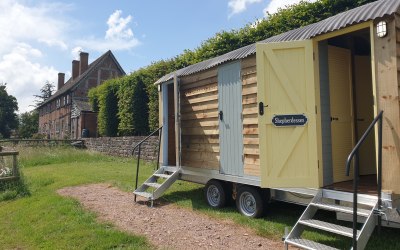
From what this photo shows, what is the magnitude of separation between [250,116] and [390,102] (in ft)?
8.60

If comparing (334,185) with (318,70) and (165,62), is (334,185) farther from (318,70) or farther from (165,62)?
(165,62)

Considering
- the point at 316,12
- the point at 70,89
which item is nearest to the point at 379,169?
the point at 316,12

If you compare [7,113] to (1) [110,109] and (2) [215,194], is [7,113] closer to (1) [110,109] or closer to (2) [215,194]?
(1) [110,109]

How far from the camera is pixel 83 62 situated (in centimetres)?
4556

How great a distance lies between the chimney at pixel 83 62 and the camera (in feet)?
148

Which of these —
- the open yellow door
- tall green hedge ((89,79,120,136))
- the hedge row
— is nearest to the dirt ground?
the open yellow door

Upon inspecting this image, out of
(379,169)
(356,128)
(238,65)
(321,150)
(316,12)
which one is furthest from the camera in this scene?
(316,12)

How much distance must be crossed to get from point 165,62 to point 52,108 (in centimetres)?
3580

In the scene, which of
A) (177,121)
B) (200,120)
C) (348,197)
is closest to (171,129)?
(177,121)

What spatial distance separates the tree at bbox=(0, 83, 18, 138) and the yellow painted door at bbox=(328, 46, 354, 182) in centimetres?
6739

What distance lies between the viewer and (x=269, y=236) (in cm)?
555

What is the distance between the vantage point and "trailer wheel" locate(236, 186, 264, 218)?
646cm

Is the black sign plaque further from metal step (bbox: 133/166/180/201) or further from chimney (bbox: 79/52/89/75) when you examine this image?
chimney (bbox: 79/52/89/75)

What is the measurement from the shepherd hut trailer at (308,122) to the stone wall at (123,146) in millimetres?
7559
